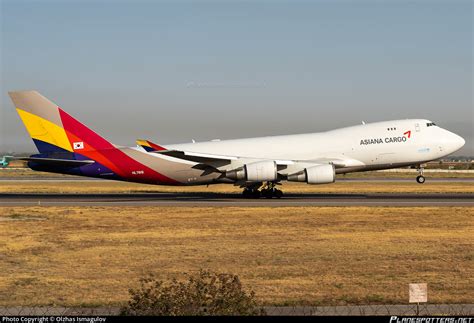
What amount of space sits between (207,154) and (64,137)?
10816 mm

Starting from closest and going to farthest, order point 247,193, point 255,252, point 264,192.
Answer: point 255,252
point 264,192
point 247,193

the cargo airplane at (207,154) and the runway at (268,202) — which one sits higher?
the cargo airplane at (207,154)

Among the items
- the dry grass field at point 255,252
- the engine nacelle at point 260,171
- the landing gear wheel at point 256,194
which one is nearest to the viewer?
the dry grass field at point 255,252

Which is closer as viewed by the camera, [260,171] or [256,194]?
[260,171]

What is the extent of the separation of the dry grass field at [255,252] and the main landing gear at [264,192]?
9668 mm

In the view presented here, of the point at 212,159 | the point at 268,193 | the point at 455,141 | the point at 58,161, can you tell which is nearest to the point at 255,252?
the point at 212,159

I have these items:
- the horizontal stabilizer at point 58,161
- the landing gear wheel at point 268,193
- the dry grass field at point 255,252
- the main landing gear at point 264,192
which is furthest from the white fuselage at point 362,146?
the dry grass field at point 255,252

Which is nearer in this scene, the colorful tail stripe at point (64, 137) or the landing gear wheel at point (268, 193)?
the colorful tail stripe at point (64, 137)

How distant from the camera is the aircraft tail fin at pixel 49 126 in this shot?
151ft

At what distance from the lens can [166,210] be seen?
127ft

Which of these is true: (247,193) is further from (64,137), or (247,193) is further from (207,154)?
(64,137)

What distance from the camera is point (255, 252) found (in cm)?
2386

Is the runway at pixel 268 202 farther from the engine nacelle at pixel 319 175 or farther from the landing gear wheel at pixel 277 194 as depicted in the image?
the engine nacelle at pixel 319 175

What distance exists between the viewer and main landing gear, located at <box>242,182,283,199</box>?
155ft
